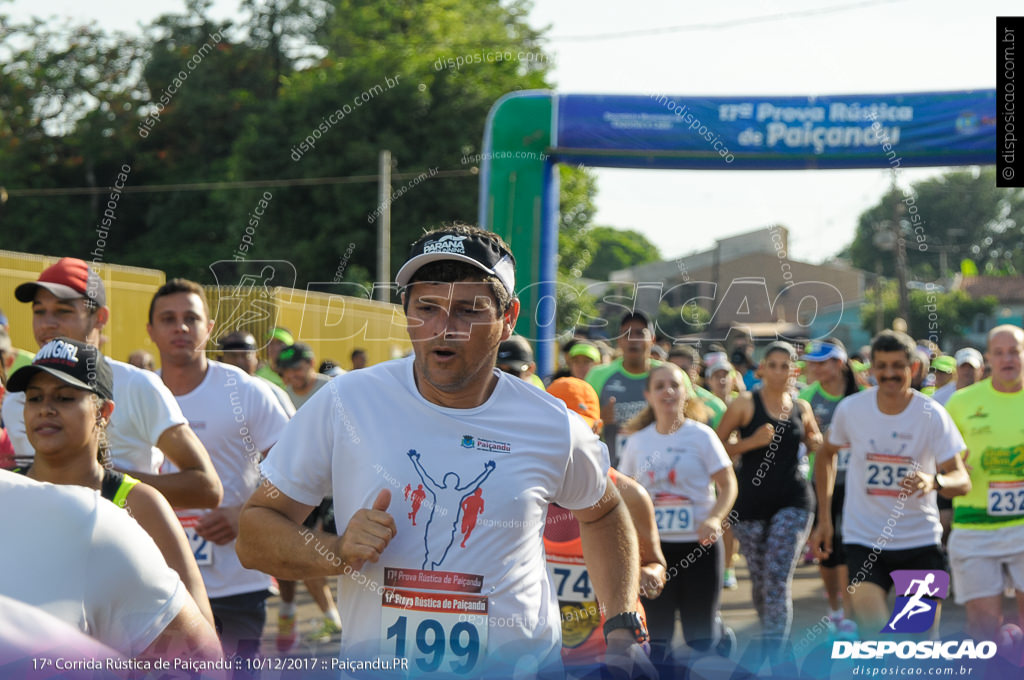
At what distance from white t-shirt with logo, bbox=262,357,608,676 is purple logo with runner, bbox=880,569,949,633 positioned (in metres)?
3.43

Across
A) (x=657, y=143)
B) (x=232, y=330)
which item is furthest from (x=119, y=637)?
(x=657, y=143)

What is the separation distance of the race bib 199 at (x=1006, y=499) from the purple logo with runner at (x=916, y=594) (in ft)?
1.54

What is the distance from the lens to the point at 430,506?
2535mm

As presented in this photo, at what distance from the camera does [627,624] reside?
2732 mm

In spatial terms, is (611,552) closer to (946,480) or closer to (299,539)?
(299,539)

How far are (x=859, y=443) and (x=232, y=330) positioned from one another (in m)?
4.46

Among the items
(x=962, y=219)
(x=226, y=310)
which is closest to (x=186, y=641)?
(x=226, y=310)

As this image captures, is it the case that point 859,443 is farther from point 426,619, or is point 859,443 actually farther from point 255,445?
point 426,619

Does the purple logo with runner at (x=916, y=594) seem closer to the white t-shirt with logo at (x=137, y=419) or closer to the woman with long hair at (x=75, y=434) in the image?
the white t-shirt with logo at (x=137, y=419)

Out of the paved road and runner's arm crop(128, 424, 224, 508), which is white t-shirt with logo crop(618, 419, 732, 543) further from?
runner's arm crop(128, 424, 224, 508)

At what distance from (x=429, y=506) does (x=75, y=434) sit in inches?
41.5

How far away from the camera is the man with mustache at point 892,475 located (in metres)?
6.32

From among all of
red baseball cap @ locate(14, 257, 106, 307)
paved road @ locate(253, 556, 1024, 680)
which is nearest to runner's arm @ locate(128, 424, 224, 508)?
red baseball cap @ locate(14, 257, 106, 307)

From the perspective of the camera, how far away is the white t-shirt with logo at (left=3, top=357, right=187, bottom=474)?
4000mm
